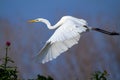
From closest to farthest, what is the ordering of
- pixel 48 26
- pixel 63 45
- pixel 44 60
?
pixel 44 60 < pixel 63 45 < pixel 48 26

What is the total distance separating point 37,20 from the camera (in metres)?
4.17

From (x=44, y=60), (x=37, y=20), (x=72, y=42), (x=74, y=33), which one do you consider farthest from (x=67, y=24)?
(x=37, y=20)

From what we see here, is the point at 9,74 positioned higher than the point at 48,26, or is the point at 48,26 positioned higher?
the point at 48,26

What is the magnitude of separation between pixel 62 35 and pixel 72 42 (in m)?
0.42

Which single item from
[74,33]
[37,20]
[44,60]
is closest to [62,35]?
[74,33]

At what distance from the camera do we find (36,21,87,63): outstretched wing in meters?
2.68

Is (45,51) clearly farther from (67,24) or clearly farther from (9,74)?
(9,74)

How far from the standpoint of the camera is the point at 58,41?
8.64 feet

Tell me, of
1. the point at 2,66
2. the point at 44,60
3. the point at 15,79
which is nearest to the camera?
the point at 15,79

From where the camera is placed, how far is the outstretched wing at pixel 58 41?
8.80 ft

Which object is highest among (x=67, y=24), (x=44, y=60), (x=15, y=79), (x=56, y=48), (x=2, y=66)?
(x=67, y=24)

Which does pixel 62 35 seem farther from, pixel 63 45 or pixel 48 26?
pixel 48 26

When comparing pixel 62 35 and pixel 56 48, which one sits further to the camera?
pixel 56 48

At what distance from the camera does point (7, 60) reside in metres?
1.72
